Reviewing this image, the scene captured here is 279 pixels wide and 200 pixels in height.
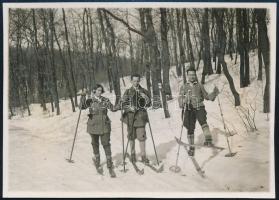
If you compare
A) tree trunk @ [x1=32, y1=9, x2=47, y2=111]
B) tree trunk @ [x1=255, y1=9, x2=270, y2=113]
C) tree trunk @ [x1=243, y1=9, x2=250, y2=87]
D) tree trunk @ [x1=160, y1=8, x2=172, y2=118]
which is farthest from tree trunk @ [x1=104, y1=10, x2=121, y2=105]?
tree trunk @ [x1=255, y1=9, x2=270, y2=113]

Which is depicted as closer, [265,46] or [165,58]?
[265,46]

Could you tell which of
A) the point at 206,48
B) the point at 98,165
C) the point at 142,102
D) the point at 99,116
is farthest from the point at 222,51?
the point at 98,165

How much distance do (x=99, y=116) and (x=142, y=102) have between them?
0.42 metres

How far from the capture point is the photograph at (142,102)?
4.26m

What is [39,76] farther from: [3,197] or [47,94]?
[3,197]

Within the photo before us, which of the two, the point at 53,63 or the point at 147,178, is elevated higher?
the point at 53,63

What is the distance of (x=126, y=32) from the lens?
14.3ft

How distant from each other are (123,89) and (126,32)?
54 centimetres

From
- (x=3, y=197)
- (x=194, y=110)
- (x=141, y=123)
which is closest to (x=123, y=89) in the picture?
(x=141, y=123)

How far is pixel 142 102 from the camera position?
432 cm

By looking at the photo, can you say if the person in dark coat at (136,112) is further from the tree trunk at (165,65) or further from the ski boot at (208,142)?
the ski boot at (208,142)

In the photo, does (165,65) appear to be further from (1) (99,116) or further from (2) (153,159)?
(2) (153,159)

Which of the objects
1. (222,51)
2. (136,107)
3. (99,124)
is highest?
(222,51)

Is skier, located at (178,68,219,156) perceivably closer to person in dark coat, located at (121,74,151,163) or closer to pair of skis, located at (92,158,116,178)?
person in dark coat, located at (121,74,151,163)
